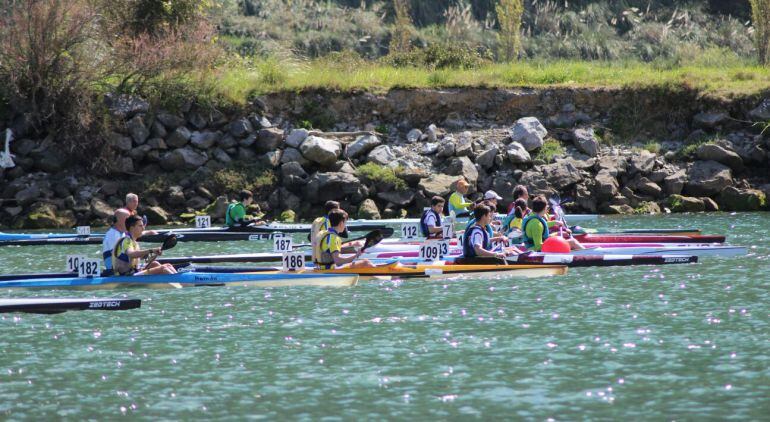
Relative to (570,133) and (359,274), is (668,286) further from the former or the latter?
(570,133)

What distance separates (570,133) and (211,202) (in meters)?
10.5

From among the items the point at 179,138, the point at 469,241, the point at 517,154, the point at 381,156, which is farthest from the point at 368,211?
the point at 469,241

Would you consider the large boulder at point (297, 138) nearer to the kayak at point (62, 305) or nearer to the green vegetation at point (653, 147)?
the green vegetation at point (653, 147)

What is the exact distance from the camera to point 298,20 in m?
46.9

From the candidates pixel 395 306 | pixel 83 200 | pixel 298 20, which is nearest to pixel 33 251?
pixel 83 200

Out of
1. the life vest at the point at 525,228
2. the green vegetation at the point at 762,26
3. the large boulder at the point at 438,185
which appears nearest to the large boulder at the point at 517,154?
the large boulder at the point at 438,185

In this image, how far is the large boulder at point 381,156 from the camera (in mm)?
30016

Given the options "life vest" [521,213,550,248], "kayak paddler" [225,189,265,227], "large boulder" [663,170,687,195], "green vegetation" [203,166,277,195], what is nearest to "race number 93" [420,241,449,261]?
"life vest" [521,213,550,248]

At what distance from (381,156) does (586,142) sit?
5.76 meters

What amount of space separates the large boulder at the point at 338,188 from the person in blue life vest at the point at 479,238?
1256 cm

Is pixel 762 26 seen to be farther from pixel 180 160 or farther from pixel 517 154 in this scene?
pixel 180 160

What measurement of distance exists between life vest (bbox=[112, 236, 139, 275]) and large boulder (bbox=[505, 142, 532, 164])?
52.3 feet

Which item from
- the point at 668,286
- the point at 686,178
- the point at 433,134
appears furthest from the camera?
the point at 433,134

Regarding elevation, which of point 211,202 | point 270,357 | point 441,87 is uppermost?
point 441,87
